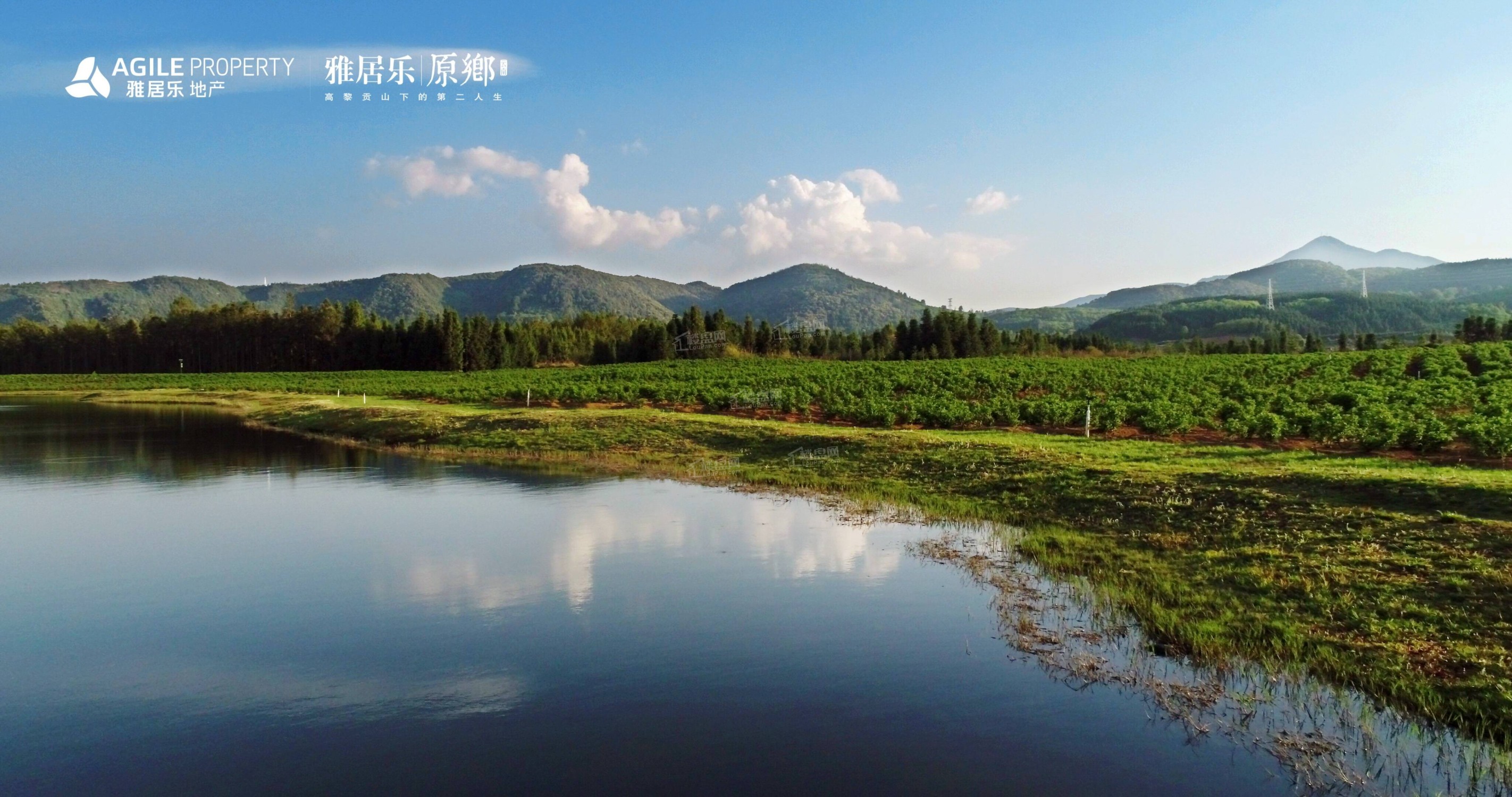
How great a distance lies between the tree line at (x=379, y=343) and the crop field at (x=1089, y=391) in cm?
2140

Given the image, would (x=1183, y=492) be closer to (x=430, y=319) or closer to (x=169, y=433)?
(x=169, y=433)

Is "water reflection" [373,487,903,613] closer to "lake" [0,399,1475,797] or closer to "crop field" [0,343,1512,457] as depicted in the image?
"lake" [0,399,1475,797]

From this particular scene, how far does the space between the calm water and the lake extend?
4cm

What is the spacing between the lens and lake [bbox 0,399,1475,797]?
8117 millimetres

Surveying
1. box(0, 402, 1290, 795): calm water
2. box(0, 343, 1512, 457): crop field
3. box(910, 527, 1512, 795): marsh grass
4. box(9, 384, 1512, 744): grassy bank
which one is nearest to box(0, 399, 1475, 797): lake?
box(0, 402, 1290, 795): calm water

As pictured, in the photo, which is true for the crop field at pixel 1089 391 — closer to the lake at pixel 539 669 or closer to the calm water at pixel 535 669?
the lake at pixel 539 669

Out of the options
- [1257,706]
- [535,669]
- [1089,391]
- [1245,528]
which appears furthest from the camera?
[1089,391]

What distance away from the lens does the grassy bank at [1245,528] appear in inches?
409

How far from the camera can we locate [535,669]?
10.5 metres

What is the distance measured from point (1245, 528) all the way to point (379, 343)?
120m

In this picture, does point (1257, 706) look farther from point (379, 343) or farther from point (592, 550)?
point (379, 343)

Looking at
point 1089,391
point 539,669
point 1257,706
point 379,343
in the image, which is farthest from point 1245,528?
point 379,343

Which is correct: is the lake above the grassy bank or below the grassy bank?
below

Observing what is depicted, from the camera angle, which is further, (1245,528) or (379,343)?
(379,343)
